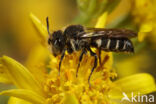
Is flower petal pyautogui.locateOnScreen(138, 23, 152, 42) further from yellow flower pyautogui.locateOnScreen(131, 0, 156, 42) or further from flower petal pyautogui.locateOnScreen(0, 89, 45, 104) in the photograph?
flower petal pyautogui.locateOnScreen(0, 89, 45, 104)

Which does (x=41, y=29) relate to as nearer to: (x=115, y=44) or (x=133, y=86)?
(x=115, y=44)

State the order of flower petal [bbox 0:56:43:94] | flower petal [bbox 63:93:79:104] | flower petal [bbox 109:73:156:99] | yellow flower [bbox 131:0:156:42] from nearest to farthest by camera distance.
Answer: flower petal [bbox 63:93:79:104] < flower petal [bbox 0:56:43:94] < flower petal [bbox 109:73:156:99] < yellow flower [bbox 131:0:156:42]

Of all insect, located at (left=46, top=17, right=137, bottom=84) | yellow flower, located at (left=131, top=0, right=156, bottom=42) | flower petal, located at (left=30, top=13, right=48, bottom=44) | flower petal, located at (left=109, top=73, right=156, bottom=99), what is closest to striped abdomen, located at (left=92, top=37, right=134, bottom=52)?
insect, located at (left=46, top=17, right=137, bottom=84)

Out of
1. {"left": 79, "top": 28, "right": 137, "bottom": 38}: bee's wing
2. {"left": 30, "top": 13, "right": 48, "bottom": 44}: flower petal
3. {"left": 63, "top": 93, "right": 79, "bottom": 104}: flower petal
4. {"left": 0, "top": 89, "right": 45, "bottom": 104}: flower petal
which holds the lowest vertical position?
{"left": 63, "top": 93, "right": 79, "bottom": 104}: flower petal

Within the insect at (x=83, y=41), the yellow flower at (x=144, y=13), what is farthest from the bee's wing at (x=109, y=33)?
the yellow flower at (x=144, y=13)

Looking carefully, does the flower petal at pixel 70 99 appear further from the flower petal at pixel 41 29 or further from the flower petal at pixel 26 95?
the flower petal at pixel 41 29

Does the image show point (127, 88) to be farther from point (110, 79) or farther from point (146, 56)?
point (146, 56)
